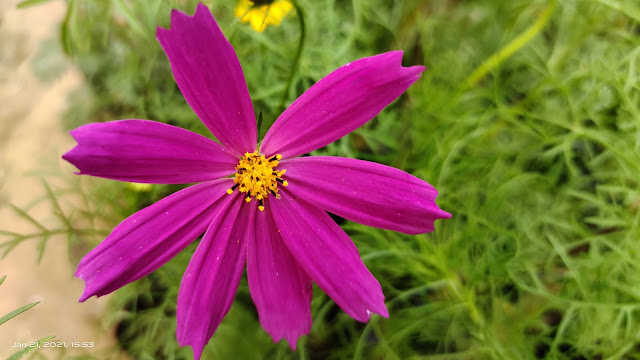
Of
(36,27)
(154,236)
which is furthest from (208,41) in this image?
(36,27)

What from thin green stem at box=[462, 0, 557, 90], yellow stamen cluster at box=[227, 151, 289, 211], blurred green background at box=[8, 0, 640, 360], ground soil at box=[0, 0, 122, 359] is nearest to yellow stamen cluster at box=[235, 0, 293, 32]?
blurred green background at box=[8, 0, 640, 360]

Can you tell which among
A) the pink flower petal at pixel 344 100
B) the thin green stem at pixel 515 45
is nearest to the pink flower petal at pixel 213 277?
the pink flower petal at pixel 344 100

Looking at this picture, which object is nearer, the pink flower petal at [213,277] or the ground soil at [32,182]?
the pink flower petal at [213,277]

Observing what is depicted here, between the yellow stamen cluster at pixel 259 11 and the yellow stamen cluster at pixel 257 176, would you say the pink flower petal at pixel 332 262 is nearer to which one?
the yellow stamen cluster at pixel 257 176

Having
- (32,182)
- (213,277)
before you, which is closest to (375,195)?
(213,277)

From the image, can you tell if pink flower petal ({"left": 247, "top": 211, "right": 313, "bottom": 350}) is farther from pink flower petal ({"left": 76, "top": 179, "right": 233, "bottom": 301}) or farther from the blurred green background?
the blurred green background
